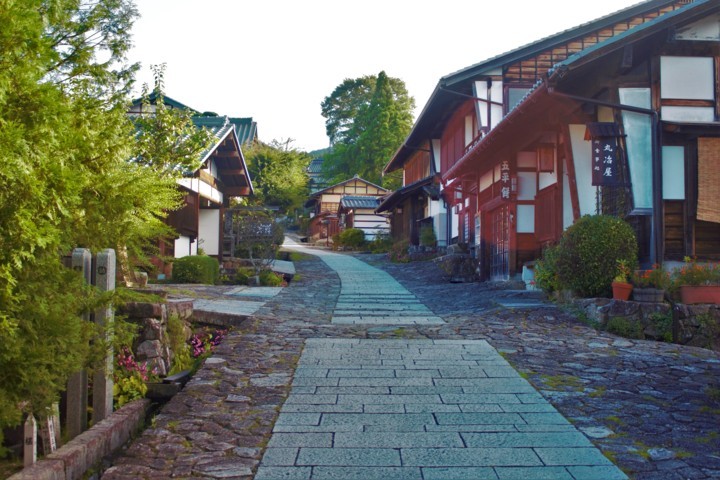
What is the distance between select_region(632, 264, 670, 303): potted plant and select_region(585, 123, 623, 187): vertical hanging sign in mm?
1675

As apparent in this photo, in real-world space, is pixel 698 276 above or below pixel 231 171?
below

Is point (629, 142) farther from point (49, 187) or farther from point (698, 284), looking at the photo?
point (49, 187)

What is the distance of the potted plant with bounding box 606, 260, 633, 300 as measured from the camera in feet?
31.8

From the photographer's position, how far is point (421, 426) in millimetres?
4996

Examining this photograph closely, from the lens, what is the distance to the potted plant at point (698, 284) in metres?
9.47

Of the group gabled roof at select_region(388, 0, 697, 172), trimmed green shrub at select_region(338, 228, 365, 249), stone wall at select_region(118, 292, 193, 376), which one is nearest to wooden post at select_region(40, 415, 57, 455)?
stone wall at select_region(118, 292, 193, 376)

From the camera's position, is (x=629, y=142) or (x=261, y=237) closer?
(x=629, y=142)

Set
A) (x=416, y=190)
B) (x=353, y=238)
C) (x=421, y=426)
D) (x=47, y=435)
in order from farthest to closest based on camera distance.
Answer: (x=353, y=238), (x=416, y=190), (x=421, y=426), (x=47, y=435)

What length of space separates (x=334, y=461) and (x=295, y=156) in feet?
151

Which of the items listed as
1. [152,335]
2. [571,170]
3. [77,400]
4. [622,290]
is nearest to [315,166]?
[571,170]

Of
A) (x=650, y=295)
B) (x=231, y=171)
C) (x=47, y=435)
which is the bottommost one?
(x=47, y=435)

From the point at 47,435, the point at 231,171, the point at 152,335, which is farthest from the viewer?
the point at 231,171

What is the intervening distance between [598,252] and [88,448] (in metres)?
8.20

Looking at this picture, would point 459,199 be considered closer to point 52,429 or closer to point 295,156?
point 52,429
